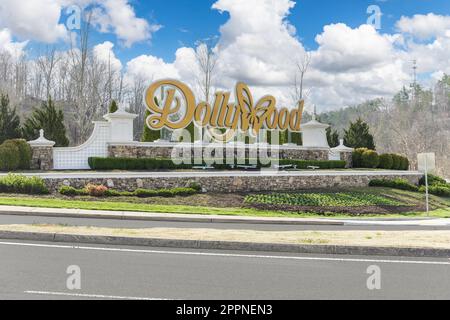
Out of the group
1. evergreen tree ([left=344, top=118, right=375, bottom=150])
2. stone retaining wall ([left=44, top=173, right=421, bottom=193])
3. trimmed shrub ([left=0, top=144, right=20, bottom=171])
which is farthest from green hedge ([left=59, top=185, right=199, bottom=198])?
evergreen tree ([left=344, top=118, right=375, bottom=150])

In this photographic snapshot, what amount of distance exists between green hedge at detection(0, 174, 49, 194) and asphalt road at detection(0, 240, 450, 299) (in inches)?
509

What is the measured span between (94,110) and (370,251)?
58.2 m

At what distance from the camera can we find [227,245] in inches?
405

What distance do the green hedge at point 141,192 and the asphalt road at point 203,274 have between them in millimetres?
12836

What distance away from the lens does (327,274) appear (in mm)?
7992

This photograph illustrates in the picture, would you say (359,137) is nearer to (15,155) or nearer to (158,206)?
(158,206)

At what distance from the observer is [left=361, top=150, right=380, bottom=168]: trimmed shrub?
38.4 metres

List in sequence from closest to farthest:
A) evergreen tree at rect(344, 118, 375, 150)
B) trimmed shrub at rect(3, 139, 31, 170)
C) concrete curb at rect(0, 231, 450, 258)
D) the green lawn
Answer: concrete curb at rect(0, 231, 450, 258), the green lawn, trimmed shrub at rect(3, 139, 31, 170), evergreen tree at rect(344, 118, 375, 150)

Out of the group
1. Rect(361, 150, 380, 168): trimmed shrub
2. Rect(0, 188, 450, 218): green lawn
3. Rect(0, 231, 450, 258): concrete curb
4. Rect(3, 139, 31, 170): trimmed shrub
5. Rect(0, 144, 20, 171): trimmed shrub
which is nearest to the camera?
Rect(0, 231, 450, 258): concrete curb

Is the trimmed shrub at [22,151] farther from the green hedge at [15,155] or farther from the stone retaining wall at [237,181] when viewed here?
the stone retaining wall at [237,181]

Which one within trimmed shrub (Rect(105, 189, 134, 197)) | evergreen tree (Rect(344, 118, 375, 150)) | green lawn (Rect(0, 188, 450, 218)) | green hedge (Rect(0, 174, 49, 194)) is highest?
evergreen tree (Rect(344, 118, 375, 150))

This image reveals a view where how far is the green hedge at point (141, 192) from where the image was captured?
22656mm

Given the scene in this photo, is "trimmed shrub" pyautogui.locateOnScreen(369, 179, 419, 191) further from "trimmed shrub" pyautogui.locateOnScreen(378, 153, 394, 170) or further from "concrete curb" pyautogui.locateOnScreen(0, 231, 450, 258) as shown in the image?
"concrete curb" pyautogui.locateOnScreen(0, 231, 450, 258)

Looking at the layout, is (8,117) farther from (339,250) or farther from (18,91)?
(18,91)
